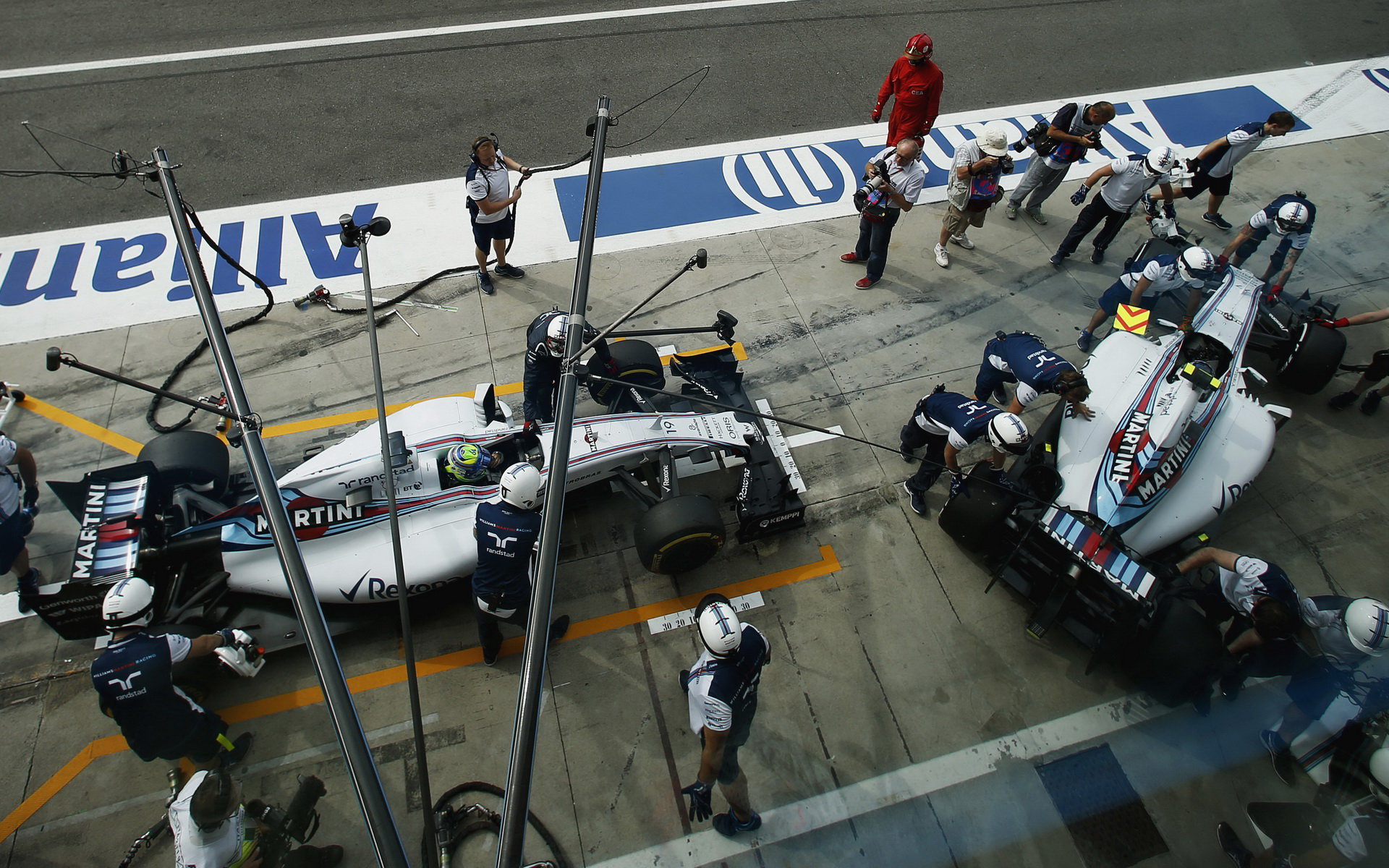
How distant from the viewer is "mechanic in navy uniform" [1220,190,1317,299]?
7.28 m

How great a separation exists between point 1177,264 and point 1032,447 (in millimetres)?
2507

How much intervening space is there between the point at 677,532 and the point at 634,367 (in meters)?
1.80

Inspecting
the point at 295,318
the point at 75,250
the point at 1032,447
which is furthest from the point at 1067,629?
the point at 75,250

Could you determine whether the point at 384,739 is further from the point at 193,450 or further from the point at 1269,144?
the point at 1269,144

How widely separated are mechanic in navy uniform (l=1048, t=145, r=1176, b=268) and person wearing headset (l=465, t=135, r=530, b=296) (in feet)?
19.7

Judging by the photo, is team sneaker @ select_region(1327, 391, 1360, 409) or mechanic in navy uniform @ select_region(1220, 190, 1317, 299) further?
team sneaker @ select_region(1327, 391, 1360, 409)

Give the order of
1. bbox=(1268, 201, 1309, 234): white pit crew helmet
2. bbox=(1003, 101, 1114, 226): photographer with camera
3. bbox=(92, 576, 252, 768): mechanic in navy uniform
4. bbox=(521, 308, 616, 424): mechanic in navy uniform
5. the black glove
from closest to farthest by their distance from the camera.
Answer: bbox=(92, 576, 252, 768): mechanic in navy uniform, the black glove, bbox=(521, 308, 616, 424): mechanic in navy uniform, bbox=(1268, 201, 1309, 234): white pit crew helmet, bbox=(1003, 101, 1114, 226): photographer with camera

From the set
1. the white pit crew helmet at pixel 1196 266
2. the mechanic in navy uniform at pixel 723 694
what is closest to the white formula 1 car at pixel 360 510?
the mechanic in navy uniform at pixel 723 694

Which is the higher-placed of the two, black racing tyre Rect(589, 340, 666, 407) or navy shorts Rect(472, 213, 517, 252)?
navy shorts Rect(472, 213, 517, 252)

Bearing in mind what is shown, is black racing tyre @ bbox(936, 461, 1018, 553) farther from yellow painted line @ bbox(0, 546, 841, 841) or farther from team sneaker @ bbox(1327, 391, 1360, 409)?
team sneaker @ bbox(1327, 391, 1360, 409)

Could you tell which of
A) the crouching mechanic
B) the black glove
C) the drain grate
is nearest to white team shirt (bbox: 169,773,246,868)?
the black glove

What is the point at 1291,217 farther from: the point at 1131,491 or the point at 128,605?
the point at 128,605

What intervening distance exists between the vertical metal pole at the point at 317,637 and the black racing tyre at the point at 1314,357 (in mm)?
8395

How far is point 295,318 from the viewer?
798 cm
